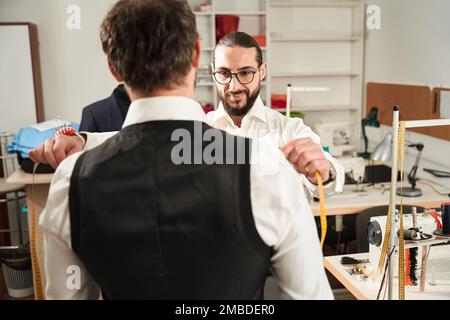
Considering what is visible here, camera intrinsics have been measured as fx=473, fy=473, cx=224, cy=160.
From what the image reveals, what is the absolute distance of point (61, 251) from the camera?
88 cm

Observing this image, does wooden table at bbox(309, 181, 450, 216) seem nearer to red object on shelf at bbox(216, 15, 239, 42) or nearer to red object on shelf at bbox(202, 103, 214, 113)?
red object on shelf at bbox(202, 103, 214, 113)

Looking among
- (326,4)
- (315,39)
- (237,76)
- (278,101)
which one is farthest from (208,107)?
(237,76)

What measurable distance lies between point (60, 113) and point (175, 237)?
Result: 162 inches

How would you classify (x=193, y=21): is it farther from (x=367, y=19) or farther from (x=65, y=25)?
(x=367, y=19)

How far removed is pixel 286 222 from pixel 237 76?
1.36 m

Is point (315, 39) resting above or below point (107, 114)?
above

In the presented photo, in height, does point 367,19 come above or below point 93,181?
above

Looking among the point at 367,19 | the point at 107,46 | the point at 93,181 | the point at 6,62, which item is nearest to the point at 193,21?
the point at 107,46

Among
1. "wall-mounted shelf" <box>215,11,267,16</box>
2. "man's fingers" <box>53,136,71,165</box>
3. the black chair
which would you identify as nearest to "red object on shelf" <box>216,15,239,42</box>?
"wall-mounted shelf" <box>215,11,267,16</box>

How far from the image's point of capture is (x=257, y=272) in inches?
33.2

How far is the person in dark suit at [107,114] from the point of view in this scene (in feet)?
8.84

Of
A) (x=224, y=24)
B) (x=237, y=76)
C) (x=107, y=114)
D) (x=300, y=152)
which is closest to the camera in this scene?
(x=300, y=152)

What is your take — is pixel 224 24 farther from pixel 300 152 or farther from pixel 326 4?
pixel 300 152

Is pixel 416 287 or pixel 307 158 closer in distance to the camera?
pixel 307 158
